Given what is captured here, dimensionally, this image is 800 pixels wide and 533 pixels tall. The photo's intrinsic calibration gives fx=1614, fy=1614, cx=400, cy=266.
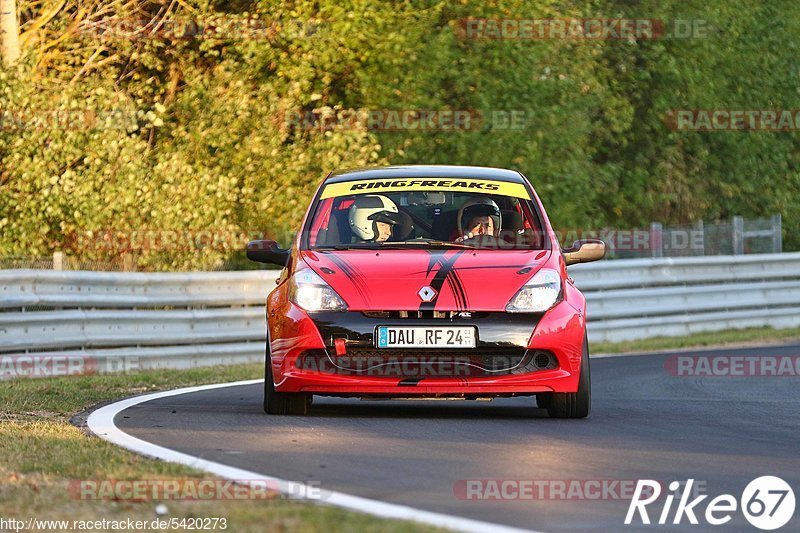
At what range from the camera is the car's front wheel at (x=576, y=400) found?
→ 9352 mm

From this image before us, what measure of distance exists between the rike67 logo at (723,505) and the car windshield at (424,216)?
356cm

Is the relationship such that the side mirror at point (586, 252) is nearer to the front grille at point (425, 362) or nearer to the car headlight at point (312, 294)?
the front grille at point (425, 362)

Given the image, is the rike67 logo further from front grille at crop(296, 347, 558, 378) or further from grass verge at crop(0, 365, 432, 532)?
front grille at crop(296, 347, 558, 378)

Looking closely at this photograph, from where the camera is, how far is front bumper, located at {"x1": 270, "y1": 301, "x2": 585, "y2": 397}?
895 cm

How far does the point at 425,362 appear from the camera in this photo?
8.93 meters

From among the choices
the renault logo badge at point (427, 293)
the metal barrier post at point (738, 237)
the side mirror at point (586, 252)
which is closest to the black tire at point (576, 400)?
the side mirror at point (586, 252)

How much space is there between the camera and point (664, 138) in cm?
2995

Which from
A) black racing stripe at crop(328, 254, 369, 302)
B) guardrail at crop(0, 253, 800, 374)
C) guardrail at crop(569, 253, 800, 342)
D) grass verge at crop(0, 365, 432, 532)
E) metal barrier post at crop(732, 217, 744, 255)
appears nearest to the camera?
grass verge at crop(0, 365, 432, 532)

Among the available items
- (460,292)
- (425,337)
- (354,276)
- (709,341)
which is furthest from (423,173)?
(709,341)

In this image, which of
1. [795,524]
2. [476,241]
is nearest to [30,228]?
[476,241]

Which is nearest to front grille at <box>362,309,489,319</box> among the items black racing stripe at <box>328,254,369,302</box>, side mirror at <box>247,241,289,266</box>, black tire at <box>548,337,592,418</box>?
black racing stripe at <box>328,254,369,302</box>

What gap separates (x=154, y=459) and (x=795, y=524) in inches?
111

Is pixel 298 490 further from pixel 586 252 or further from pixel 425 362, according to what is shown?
pixel 586 252

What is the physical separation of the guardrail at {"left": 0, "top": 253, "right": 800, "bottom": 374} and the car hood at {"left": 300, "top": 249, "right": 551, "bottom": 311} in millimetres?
4922
